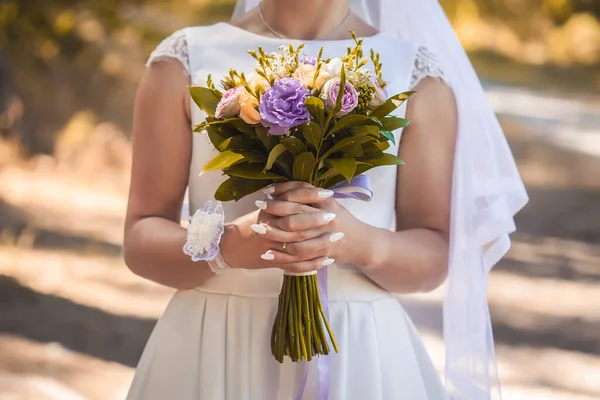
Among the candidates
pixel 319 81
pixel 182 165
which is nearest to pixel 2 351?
pixel 182 165

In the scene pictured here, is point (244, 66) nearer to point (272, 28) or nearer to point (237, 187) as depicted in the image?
point (272, 28)

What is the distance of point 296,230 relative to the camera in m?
1.64

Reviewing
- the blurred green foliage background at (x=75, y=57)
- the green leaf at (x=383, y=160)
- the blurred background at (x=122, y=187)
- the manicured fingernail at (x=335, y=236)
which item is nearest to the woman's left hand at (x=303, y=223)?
the manicured fingernail at (x=335, y=236)

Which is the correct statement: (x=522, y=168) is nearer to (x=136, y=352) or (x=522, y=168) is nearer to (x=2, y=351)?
(x=136, y=352)

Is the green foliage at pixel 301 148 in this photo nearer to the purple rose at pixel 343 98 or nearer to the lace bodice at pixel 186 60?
the purple rose at pixel 343 98

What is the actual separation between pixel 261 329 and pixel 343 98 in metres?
0.61

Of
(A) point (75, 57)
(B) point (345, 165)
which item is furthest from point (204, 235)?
(A) point (75, 57)

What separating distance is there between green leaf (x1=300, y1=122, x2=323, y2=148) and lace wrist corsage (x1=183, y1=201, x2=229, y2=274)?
279 millimetres

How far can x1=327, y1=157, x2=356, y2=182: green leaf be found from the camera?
5.10 feet

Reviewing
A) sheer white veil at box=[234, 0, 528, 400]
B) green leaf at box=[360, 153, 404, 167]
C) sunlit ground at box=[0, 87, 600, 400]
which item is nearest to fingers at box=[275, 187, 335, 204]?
green leaf at box=[360, 153, 404, 167]

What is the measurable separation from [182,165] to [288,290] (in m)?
0.44

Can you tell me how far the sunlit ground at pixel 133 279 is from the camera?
4125mm

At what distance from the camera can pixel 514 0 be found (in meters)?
4.47

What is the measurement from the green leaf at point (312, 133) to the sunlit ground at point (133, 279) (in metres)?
1.94
